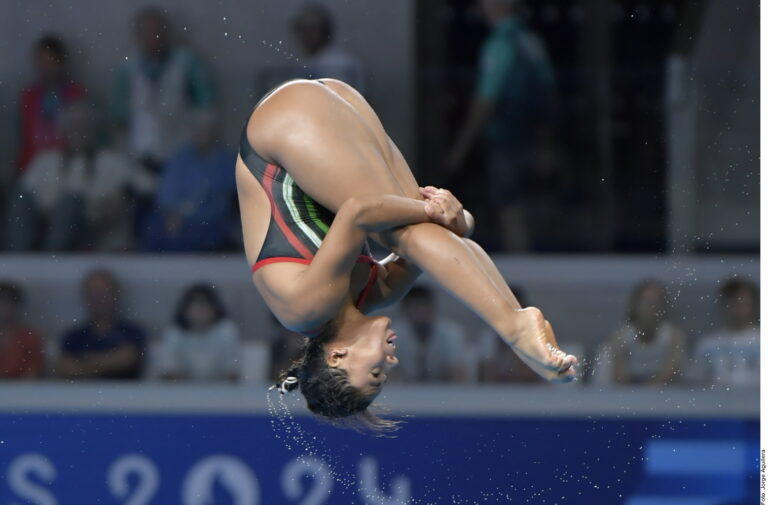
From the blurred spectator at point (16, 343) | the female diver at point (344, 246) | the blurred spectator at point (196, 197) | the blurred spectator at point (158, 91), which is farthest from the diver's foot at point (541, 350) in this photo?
the blurred spectator at point (16, 343)

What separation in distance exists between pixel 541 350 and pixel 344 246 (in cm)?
73

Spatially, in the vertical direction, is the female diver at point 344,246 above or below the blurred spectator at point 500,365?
above

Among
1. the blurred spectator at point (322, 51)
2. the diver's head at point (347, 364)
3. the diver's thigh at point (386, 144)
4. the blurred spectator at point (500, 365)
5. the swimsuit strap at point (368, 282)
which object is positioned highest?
the blurred spectator at point (322, 51)

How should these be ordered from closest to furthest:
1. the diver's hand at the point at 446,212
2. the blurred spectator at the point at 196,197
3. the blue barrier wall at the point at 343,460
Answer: the diver's hand at the point at 446,212 → the blue barrier wall at the point at 343,460 → the blurred spectator at the point at 196,197

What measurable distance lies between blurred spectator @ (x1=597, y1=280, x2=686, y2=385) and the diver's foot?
288 centimetres

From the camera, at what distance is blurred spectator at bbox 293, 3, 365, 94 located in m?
7.64

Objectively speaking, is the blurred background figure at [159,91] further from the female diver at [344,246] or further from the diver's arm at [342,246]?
the diver's arm at [342,246]

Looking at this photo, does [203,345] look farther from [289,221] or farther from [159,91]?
[289,221]

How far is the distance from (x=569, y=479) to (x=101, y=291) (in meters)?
2.72

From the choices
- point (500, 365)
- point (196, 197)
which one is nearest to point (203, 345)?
point (196, 197)

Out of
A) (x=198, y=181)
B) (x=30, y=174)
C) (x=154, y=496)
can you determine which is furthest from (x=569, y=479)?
(x=30, y=174)

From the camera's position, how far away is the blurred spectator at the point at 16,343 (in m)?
7.68

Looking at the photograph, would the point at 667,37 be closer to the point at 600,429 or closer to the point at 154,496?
the point at 600,429

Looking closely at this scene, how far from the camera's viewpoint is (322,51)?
7703 millimetres
